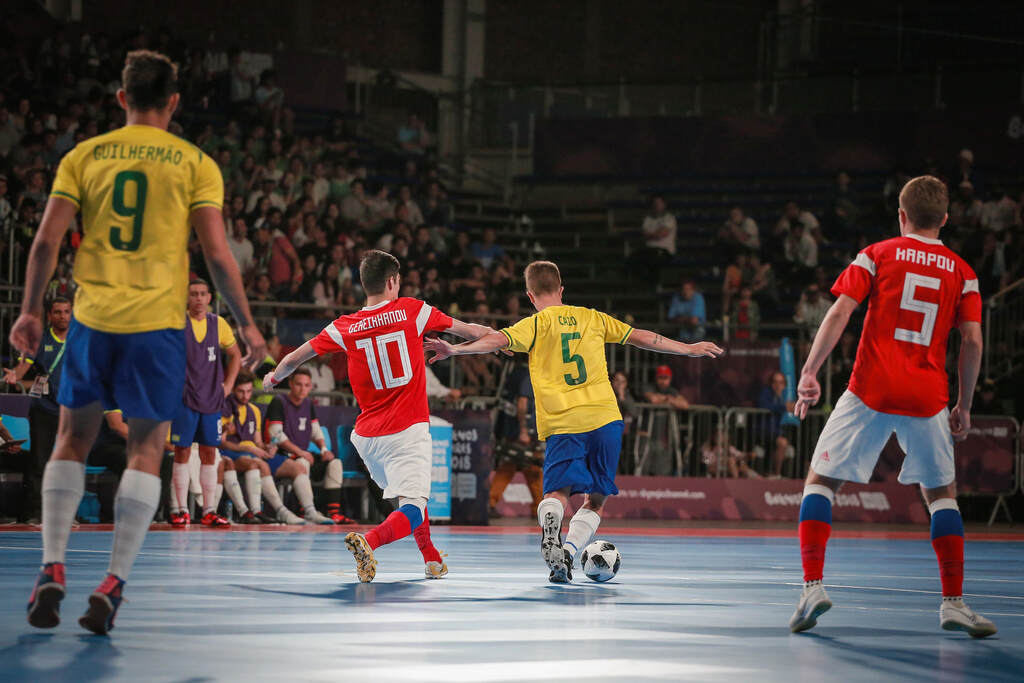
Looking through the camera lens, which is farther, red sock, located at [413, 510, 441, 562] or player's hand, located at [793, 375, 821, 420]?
red sock, located at [413, 510, 441, 562]

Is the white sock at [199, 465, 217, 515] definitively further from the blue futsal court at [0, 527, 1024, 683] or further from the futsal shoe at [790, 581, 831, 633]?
the futsal shoe at [790, 581, 831, 633]

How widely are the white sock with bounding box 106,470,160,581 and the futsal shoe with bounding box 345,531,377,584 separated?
103 inches

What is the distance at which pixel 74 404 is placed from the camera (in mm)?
5613

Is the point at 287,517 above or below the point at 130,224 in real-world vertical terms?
below

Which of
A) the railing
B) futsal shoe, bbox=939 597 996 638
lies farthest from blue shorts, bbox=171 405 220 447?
the railing

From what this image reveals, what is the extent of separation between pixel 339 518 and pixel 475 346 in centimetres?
734

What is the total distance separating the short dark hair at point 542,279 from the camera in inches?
374

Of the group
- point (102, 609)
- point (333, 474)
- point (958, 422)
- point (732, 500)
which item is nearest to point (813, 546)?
point (958, 422)

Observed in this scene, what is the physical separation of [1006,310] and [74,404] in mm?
19124

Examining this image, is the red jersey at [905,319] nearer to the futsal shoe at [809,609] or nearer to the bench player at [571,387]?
the futsal shoe at [809,609]

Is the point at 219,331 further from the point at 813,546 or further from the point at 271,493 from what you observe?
the point at 813,546

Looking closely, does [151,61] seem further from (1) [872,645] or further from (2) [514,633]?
(1) [872,645]

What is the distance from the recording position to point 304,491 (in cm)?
1580

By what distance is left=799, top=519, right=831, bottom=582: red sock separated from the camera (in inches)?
250
